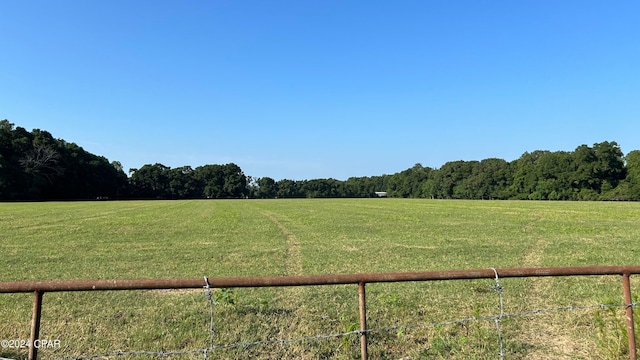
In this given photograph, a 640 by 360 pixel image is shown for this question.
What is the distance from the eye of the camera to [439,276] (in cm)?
300

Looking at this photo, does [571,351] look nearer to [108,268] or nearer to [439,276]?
[439,276]

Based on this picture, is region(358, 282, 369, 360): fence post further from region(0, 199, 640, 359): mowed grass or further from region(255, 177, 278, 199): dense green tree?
region(255, 177, 278, 199): dense green tree

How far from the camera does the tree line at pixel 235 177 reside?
8788 cm

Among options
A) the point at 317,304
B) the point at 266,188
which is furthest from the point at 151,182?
the point at 317,304

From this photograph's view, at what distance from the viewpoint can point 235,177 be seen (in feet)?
532

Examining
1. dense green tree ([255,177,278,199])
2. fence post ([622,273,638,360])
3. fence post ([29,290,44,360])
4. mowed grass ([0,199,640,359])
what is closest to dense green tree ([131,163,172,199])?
dense green tree ([255,177,278,199])

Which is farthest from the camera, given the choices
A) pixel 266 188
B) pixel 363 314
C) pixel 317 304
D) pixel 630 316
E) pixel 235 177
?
pixel 266 188

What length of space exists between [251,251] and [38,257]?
6560 millimetres

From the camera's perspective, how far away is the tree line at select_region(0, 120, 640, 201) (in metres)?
87.9

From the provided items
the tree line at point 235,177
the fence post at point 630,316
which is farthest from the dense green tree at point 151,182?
the fence post at point 630,316

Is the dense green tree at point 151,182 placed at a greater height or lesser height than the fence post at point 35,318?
greater

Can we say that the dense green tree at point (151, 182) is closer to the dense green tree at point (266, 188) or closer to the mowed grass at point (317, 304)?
the dense green tree at point (266, 188)

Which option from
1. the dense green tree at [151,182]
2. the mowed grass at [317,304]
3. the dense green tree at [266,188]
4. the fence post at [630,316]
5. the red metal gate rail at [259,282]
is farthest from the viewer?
the dense green tree at [266,188]

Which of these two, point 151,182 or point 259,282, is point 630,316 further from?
point 151,182
